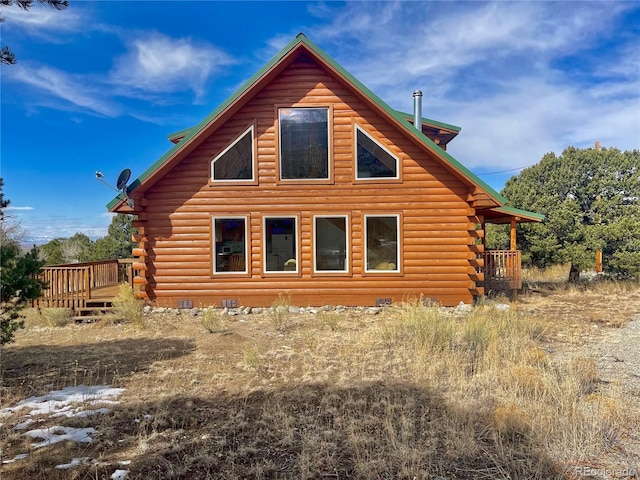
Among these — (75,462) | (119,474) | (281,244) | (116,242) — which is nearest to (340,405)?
(119,474)

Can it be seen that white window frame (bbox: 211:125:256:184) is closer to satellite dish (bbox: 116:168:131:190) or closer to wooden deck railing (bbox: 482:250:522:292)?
satellite dish (bbox: 116:168:131:190)

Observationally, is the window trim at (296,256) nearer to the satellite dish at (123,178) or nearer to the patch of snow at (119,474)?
the satellite dish at (123,178)

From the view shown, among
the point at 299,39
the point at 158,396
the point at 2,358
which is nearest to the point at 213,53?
the point at 299,39

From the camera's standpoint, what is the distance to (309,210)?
9961 millimetres

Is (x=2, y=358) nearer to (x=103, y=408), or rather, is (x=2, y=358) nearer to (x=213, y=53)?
(x=103, y=408)

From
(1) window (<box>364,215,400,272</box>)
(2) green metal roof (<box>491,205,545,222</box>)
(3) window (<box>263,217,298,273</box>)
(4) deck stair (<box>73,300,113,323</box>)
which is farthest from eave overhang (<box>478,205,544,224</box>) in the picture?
(4) deck stair (<box>73,300,113,323</box>)

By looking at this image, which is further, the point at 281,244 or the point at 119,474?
the point at 281,244

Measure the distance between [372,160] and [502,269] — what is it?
207 inches

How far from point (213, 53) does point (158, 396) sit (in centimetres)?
1643

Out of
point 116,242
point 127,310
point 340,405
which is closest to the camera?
point 340,405

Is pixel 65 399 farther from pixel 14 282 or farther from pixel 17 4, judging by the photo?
pixel 17 4

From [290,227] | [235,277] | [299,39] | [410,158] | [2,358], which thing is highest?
[299,39]

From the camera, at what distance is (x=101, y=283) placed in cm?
1191

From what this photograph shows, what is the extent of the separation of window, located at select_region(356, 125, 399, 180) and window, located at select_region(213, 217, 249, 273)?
337 cm
